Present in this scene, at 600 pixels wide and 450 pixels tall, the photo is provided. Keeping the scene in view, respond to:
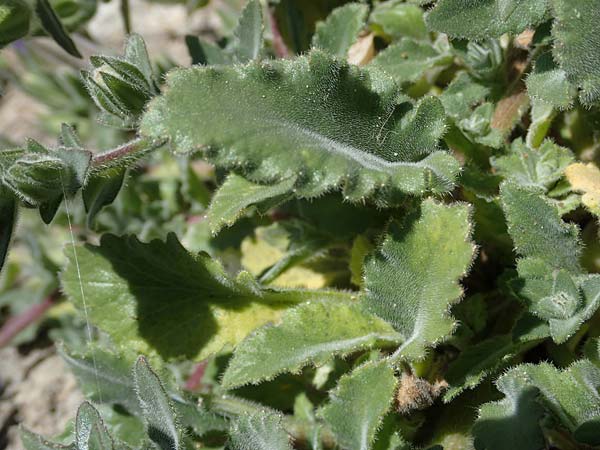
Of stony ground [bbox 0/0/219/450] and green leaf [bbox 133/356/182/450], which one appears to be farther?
stony ground [bbox 0/0/219/450]

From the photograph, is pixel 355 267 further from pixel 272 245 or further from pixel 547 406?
pixel 547 406

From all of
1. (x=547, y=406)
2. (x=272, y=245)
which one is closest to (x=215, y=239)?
(x=272, y=245)

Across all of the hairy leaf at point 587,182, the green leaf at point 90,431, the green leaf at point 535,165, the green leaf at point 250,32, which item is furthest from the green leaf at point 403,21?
the green leaf at point 90,431

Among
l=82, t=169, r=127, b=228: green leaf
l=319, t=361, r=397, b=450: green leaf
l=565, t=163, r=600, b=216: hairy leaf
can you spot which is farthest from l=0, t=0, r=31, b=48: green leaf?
l=565, t=163, r=600, b=216: hairy leaf

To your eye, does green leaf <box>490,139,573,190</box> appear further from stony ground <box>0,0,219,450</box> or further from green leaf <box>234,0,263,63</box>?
stony ground <box>0,0,219,450</box>

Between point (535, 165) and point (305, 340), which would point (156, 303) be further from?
point (535, 165)

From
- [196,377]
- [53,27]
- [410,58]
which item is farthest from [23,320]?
[410,58]
